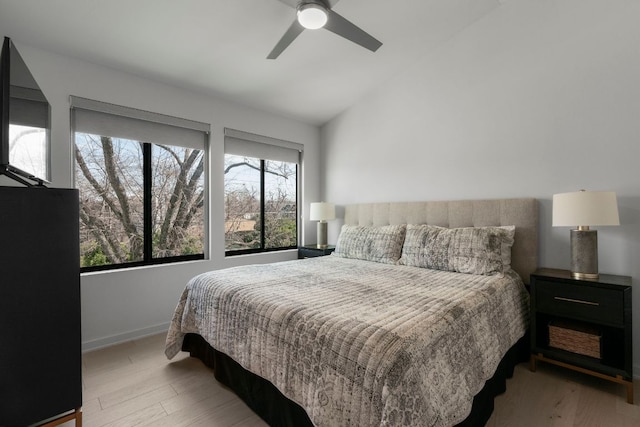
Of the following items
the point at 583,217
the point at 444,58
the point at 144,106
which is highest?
the point at 444,58

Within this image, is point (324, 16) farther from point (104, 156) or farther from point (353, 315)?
point (104, 156)

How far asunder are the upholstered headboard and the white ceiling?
1.61 m

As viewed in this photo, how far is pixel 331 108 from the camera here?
4.05 metres

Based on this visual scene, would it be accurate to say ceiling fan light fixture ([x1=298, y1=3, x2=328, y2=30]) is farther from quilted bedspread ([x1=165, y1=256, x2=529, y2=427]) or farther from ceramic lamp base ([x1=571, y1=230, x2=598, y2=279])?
ceramic lamp base ([x1=571, y1=230, x2=598, y2=279])

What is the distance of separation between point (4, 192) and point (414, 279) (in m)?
2.38

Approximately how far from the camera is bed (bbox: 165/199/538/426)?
1146 millimetres

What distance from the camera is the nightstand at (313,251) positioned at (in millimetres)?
3770

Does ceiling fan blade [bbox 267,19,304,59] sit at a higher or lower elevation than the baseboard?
higher

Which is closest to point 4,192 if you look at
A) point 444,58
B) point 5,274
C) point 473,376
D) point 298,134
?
Result: point 5,274

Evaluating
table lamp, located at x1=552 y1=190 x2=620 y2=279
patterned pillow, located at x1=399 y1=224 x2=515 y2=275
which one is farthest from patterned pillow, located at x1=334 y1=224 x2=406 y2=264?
table lamp, located at x1=552 y1=190 x2=620 y2=279

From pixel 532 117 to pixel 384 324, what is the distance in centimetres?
241

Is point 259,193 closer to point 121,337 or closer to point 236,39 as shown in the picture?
point 236,39

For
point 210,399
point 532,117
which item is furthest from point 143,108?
point 532,117

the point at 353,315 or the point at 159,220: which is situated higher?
the point at 159,220
